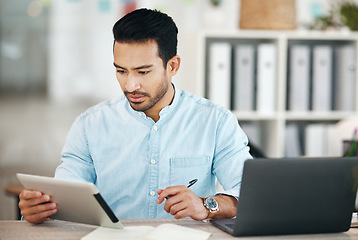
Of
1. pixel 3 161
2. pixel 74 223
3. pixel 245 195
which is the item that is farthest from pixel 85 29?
pixel 245 195

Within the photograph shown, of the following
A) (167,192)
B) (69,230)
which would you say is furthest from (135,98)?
(69,230)

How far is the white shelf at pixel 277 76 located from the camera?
8.98 feet

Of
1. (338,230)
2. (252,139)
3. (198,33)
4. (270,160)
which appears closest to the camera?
(270,160)

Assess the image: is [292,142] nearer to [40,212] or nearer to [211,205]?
[211,205]

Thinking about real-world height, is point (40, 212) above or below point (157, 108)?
below

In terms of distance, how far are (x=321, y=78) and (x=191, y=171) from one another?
140 cm

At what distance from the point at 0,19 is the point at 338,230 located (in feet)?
7.73

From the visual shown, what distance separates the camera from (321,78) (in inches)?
111

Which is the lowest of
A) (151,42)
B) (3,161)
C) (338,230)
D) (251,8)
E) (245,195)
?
(3,161)

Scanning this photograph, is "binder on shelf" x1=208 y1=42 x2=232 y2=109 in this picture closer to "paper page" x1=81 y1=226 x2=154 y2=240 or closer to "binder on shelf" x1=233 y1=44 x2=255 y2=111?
"binder on shelf" x1=233 y1=44 x2=255 y2=111

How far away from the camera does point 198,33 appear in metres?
2.69

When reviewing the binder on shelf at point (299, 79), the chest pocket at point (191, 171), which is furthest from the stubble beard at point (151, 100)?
the binder on shelf at point (299, 79)

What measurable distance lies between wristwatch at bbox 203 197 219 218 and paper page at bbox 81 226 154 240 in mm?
183

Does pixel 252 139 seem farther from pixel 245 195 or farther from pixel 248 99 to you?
pixel 245 195
